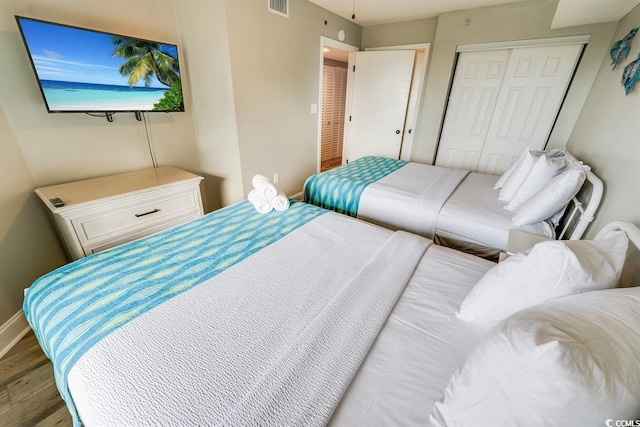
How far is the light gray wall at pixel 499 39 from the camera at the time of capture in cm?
249

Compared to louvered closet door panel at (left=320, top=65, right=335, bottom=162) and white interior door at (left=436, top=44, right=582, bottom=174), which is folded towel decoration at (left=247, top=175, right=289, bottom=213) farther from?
louvered closet door panel at (left=320, top=65, right=335, bottom=162)

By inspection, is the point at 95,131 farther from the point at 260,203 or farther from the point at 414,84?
the point at 414,84

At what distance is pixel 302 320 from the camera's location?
93 centimetres

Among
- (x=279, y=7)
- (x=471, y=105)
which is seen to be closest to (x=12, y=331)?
(x=279, y=7)

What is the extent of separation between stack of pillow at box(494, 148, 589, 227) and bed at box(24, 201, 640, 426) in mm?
734

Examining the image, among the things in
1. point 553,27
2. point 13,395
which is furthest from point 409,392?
point 553,27

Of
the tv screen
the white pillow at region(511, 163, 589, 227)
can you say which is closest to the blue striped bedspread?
the white pillow at region(511, 163, 589, 227)

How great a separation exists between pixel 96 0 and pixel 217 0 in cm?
82

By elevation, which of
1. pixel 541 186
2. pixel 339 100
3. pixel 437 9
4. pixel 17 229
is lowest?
pixel 17 229

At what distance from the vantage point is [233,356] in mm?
795

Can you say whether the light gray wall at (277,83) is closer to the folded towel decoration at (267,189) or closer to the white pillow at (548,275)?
the folded towel decoration at (267,189)

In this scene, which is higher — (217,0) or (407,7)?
(407,7)

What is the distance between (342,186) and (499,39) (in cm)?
252

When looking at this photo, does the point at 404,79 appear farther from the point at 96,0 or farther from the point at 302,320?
the point at 302,320
